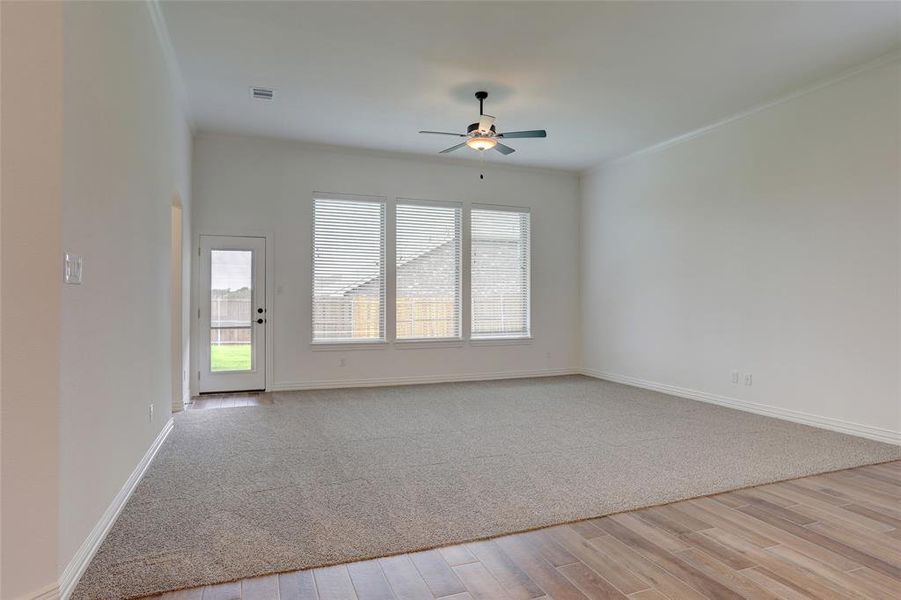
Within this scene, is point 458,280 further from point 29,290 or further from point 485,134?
point 29,290

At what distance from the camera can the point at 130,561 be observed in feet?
7.53

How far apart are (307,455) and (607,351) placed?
517 cm

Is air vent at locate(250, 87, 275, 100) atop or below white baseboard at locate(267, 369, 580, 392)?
atop

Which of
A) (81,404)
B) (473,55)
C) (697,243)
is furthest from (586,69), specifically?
(81,404)

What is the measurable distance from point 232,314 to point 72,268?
→ 459 centimetres

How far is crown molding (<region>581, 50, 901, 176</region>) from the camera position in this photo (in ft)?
14.4

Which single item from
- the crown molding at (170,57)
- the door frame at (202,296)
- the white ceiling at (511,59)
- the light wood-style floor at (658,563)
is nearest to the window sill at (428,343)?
the door frame at (202,296)

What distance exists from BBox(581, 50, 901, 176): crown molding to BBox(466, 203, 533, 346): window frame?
1.45 m

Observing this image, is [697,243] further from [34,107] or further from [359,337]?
[34,107]

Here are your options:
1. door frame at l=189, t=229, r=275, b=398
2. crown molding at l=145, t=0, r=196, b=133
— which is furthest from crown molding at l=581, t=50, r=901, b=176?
crown molding at l=145, t=0, r=196, b=133

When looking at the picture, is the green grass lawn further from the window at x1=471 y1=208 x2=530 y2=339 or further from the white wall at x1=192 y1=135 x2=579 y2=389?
the window at x1=471 y1=208 x2=530 y2=339

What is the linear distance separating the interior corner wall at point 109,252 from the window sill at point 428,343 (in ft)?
11.4

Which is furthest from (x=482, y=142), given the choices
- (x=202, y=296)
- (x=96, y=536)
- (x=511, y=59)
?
(x=96, y=536)

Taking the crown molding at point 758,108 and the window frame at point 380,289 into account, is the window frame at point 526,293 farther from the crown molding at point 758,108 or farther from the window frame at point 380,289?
the crown molding at point 758,108
